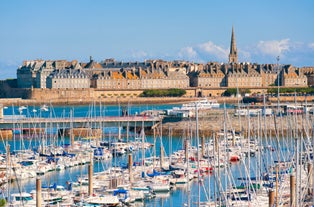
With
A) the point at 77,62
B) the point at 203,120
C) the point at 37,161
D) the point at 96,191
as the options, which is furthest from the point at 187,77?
the point at 96,191

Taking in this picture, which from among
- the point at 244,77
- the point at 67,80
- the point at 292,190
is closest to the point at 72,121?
the point at 292,190

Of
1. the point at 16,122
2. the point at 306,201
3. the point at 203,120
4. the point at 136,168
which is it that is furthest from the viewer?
the point at 203,120

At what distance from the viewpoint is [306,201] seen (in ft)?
66.6

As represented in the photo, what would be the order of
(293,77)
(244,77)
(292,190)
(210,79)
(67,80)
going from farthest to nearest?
(293,77) → (210,79) → (244,77) → (67,80) → (292,190)

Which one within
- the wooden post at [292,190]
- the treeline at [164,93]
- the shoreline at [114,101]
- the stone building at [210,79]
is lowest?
the wooden post at [292,190]

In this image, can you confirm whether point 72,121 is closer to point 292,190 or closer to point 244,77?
point 292,190

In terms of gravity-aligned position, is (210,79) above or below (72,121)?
above

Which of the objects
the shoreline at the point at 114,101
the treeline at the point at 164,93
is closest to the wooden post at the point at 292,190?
the shoreline at the point at 114,101

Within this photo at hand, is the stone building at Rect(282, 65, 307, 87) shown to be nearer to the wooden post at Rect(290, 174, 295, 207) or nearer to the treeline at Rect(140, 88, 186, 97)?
the treeline at Rect(140, 88, 186, 97)

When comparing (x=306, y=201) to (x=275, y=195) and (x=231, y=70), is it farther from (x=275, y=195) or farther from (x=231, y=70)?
(x=231, y=70)

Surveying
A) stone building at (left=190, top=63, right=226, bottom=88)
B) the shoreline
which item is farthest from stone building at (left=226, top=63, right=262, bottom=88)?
the shoreline

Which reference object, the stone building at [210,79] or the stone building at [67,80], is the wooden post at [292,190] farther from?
the stone building at [210,79]

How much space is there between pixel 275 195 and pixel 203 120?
27.5 m

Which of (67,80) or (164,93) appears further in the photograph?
(67,80)
